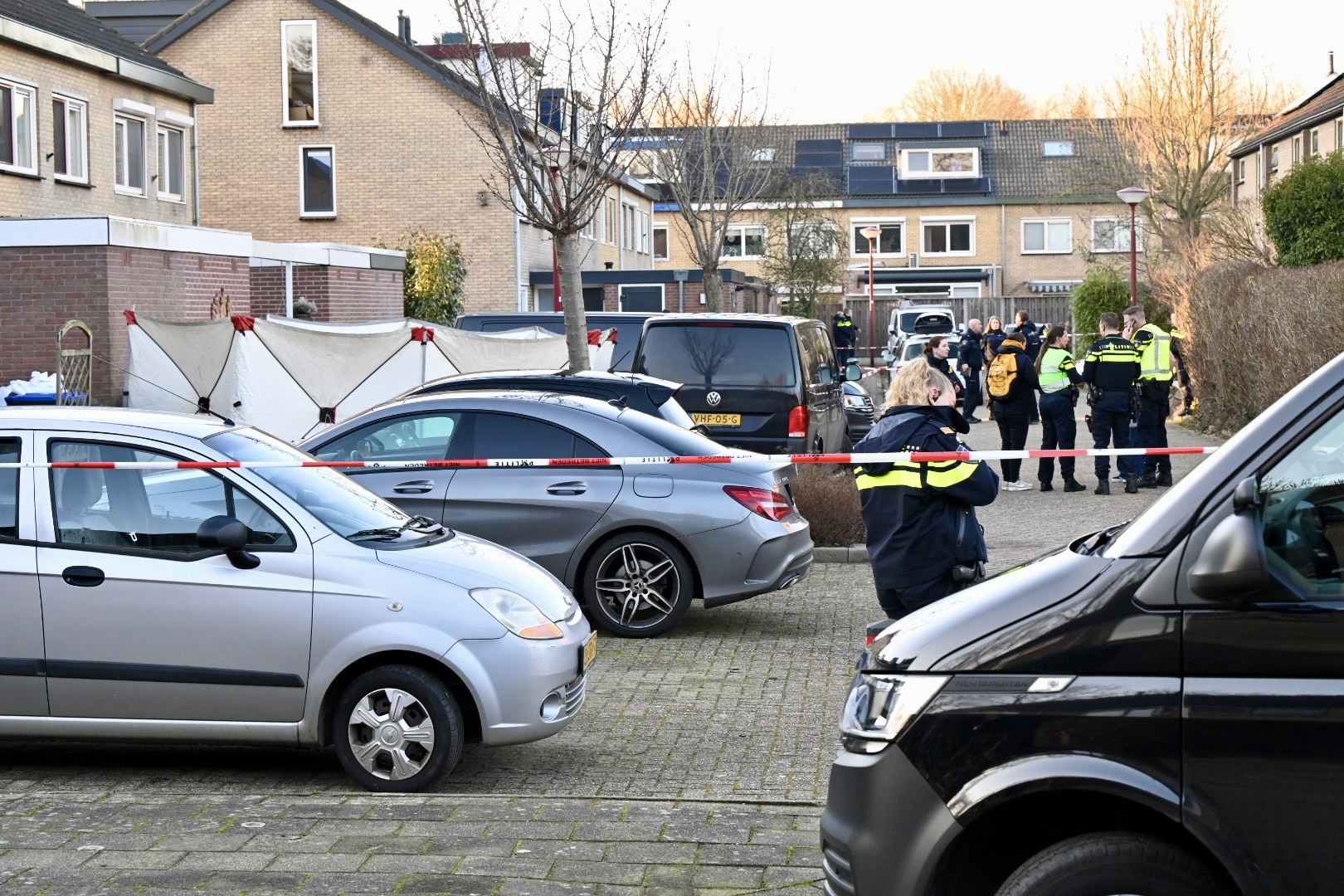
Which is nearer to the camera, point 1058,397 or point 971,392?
point 1058,397

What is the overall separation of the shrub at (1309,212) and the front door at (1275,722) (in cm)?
2283

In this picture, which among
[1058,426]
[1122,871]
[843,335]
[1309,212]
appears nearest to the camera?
[1122,871]

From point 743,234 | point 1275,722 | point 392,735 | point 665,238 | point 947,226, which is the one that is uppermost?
point 947,226

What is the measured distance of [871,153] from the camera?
63812mm

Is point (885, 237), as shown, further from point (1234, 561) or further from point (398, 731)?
point (1234, 561)

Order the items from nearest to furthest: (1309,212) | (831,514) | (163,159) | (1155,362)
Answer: (831,514)
(1155,362)
(1309,212)
(163,159)

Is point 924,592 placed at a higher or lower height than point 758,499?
lower

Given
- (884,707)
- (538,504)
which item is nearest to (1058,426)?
(538,504)

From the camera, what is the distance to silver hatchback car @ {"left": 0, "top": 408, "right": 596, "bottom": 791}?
620 cm

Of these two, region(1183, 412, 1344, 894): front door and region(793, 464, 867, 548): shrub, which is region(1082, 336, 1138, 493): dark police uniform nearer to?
region(793, 464, 867, 548): shrub

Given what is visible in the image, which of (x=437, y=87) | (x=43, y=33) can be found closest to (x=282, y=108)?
(x=437, y=87)

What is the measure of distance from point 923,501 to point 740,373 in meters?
7.34

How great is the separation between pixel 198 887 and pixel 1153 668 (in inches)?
119

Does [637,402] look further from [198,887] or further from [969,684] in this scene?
[969,684]
